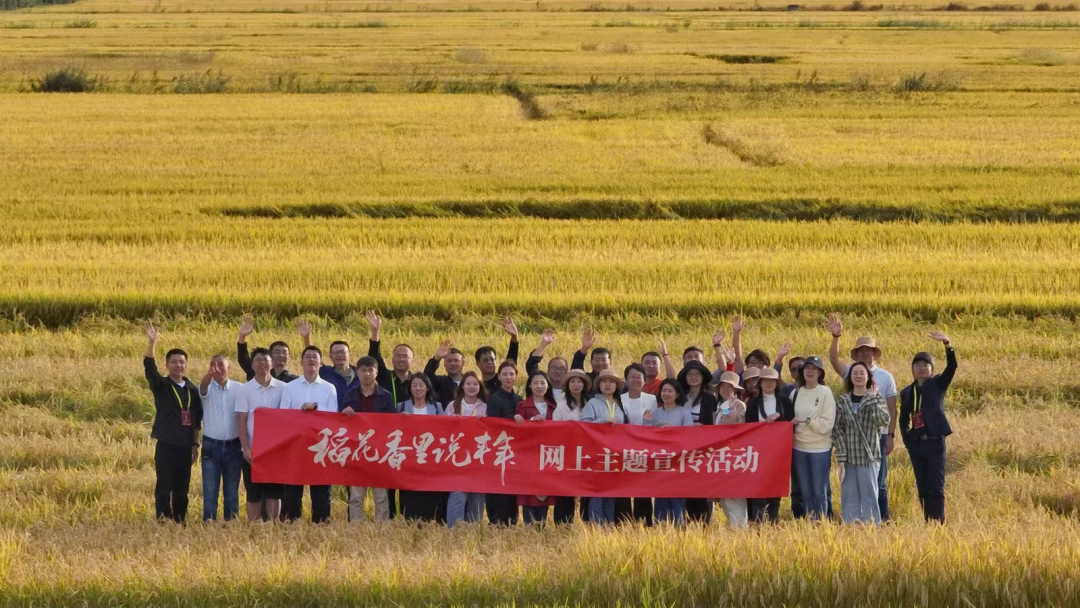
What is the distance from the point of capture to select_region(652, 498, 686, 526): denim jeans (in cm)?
1134

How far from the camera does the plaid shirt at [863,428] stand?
35.6 ft

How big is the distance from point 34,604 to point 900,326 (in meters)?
13.5

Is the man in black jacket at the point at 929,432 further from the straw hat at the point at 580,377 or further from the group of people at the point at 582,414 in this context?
the straw hat at the point at 580,377

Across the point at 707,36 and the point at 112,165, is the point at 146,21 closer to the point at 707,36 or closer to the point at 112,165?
the point at 707,36

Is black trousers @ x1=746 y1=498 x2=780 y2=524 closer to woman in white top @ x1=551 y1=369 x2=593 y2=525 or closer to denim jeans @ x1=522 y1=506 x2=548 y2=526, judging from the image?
woman in white top @ x1=551 y1=369 x2=593 y2=525

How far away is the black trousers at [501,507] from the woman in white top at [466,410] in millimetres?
109

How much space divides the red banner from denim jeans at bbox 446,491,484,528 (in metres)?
0.11

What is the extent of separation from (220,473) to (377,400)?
4.94ft

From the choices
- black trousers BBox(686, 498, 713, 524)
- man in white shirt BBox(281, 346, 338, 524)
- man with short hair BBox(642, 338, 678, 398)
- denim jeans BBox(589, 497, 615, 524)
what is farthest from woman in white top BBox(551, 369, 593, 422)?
man in white shirt BBox(281, 346, 338, 524)

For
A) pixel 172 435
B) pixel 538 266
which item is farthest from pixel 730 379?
pixel 538 266

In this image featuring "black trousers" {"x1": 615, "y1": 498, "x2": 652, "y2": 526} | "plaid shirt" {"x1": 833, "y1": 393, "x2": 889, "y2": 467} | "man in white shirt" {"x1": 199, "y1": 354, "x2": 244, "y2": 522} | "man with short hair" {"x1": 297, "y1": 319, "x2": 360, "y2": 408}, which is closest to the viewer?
"plaid shirt" {"x1": 833, "y1": 393, "x2": 889, "y2": 467}

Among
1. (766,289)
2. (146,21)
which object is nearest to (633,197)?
(766,289)

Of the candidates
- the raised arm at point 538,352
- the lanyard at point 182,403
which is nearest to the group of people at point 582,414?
the lanyard at point 182,403

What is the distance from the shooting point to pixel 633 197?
96.2 ft
